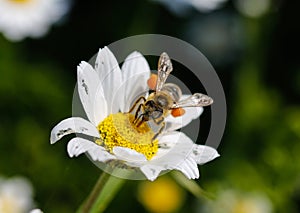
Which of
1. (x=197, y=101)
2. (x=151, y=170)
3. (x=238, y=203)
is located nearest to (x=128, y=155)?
(x=151, y=170)

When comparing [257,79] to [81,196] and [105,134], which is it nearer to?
[81,196]

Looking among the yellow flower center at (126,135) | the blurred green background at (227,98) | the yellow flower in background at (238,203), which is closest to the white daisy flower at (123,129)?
the yellow flower center at (126,135)

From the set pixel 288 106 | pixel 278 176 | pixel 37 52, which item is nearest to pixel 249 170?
pixel 278 176

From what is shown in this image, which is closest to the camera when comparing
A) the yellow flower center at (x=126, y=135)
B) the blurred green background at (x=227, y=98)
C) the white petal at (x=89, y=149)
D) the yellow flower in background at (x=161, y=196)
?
the white petal at (x=89, y=149)

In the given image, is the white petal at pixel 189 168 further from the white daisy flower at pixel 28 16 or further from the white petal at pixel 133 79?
the white daisy flower at pixel 28 16

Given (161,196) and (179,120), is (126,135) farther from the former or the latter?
(161,196)

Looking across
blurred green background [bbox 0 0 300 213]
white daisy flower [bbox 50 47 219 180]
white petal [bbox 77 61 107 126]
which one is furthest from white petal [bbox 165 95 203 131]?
blurred green background [bbox 0 0 300 213]
